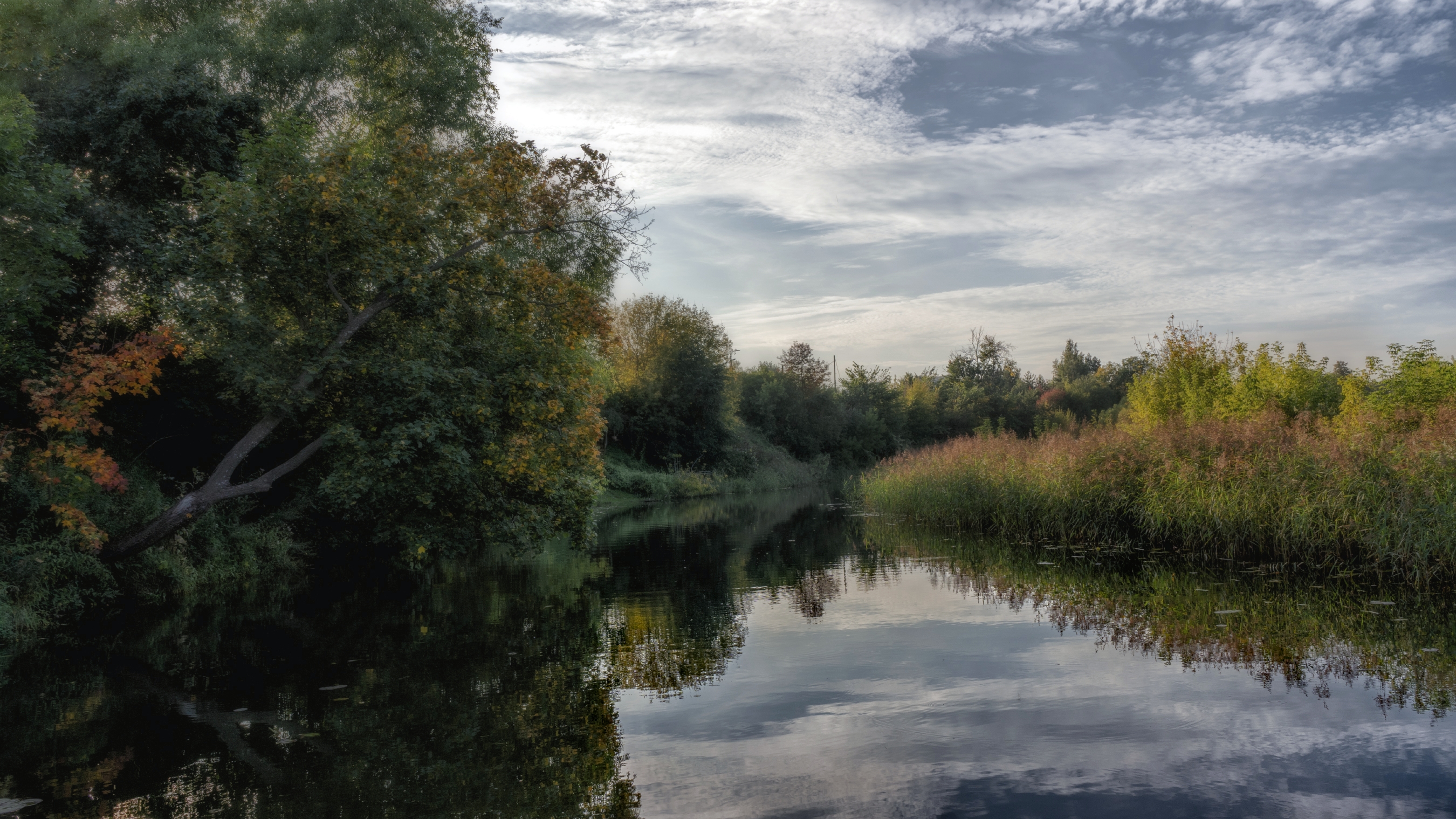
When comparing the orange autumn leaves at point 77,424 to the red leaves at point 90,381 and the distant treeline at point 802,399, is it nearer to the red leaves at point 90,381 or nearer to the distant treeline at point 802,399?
the red leaves at point 90,381

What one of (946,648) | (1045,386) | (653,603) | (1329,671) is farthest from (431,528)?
(1045,386)

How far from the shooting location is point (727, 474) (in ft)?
160

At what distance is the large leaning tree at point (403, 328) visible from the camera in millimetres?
13398

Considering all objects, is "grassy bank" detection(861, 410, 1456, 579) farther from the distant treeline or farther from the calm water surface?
the distant treeline

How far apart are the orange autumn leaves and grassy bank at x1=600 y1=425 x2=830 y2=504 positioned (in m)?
23.3

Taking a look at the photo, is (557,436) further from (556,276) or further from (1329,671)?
(1329,671)

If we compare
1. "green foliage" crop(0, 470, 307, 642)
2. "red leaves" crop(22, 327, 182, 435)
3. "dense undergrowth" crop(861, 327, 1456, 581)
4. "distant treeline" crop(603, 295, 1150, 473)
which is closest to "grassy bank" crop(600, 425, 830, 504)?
"distant treeline" crop(603, 295, 1150, 473)

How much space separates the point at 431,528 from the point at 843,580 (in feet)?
22.9

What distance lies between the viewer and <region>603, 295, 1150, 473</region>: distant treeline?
46750 millimetres

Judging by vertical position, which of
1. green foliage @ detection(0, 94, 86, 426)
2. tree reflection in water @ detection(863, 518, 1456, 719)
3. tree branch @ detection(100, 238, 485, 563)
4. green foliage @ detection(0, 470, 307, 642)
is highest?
green foliage @ detection(0, 94, 86, 426)

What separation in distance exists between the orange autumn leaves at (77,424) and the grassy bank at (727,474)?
23274 mm

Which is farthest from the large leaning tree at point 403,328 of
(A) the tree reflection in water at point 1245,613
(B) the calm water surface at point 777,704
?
(A) the tree reflection in water at point 1245,613

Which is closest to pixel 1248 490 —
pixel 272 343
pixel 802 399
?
pixel 272 343

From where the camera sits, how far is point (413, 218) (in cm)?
1424
